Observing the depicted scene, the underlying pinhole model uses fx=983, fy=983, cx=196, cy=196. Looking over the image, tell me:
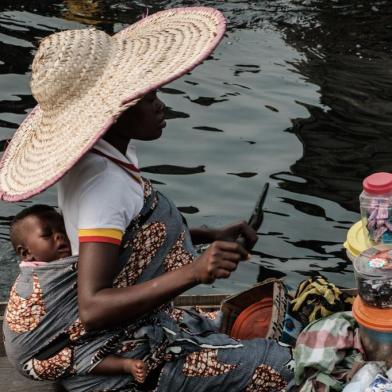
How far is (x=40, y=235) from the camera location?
131 inches

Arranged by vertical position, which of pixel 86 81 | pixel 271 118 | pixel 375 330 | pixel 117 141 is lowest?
pixel 271 118

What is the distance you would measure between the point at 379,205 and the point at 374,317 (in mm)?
486

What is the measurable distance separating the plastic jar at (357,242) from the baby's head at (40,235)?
996 mm

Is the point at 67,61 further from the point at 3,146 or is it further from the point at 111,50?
the point at 3,146

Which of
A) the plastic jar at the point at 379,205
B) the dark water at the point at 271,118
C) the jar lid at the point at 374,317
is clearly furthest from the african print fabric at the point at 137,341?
the dark water at the point at 271,118

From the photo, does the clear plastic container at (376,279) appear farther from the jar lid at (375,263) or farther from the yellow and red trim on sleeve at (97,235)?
the yellow and red trim on sleeve at (97,235)

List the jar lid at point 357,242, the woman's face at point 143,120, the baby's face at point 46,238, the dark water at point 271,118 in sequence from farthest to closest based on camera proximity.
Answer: the dark water at point 271,118, the jar lid at point 357,242, the baby's face at point 46,238, the woman's face at point 143,120

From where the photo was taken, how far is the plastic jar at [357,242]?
3461mm

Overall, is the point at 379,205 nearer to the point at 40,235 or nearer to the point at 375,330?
the point at 375,330

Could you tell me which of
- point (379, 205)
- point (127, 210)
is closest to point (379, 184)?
point (379, 205)

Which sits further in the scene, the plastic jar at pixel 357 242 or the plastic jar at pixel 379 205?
the plastic jar at pixel 357 242

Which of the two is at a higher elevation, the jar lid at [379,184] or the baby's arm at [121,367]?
the jar lid at [379,184]

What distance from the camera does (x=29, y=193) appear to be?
3.03 meters

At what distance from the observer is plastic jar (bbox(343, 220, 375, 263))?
11.4 feet
